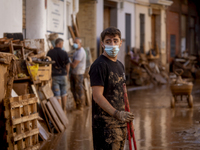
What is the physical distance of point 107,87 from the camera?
3.85m

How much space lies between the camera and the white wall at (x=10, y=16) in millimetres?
8438

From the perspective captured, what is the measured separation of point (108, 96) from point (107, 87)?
0.32 feet

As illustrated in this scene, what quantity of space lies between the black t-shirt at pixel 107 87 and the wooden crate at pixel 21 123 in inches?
92.7

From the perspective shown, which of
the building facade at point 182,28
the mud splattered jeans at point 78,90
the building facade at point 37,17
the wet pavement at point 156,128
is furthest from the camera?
the building facade at point 182,28

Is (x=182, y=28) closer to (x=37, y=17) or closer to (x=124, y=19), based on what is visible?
(x=124, y=19)

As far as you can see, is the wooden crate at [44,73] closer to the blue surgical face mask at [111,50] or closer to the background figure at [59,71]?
the background figure at [59,71]

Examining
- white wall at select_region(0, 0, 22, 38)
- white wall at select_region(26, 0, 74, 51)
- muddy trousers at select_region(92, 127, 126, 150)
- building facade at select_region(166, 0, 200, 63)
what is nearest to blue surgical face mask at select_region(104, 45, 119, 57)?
muddy trousers at select_region(92, 127, 126, 150)

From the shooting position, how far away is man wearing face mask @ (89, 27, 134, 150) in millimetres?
3748

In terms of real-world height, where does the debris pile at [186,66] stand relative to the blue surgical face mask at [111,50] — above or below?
below

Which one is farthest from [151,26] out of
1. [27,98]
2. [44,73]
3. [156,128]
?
[27,98]

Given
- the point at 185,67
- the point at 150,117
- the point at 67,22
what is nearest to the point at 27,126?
the point at 150,117

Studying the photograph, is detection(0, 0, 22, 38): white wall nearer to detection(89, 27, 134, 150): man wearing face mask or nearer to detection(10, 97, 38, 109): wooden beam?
detection(10, 97, 38, 109): wooden beam

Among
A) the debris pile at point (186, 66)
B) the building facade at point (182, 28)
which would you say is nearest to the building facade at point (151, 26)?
the debris pile at point (186, 66)

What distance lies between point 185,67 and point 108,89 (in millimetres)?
22614
